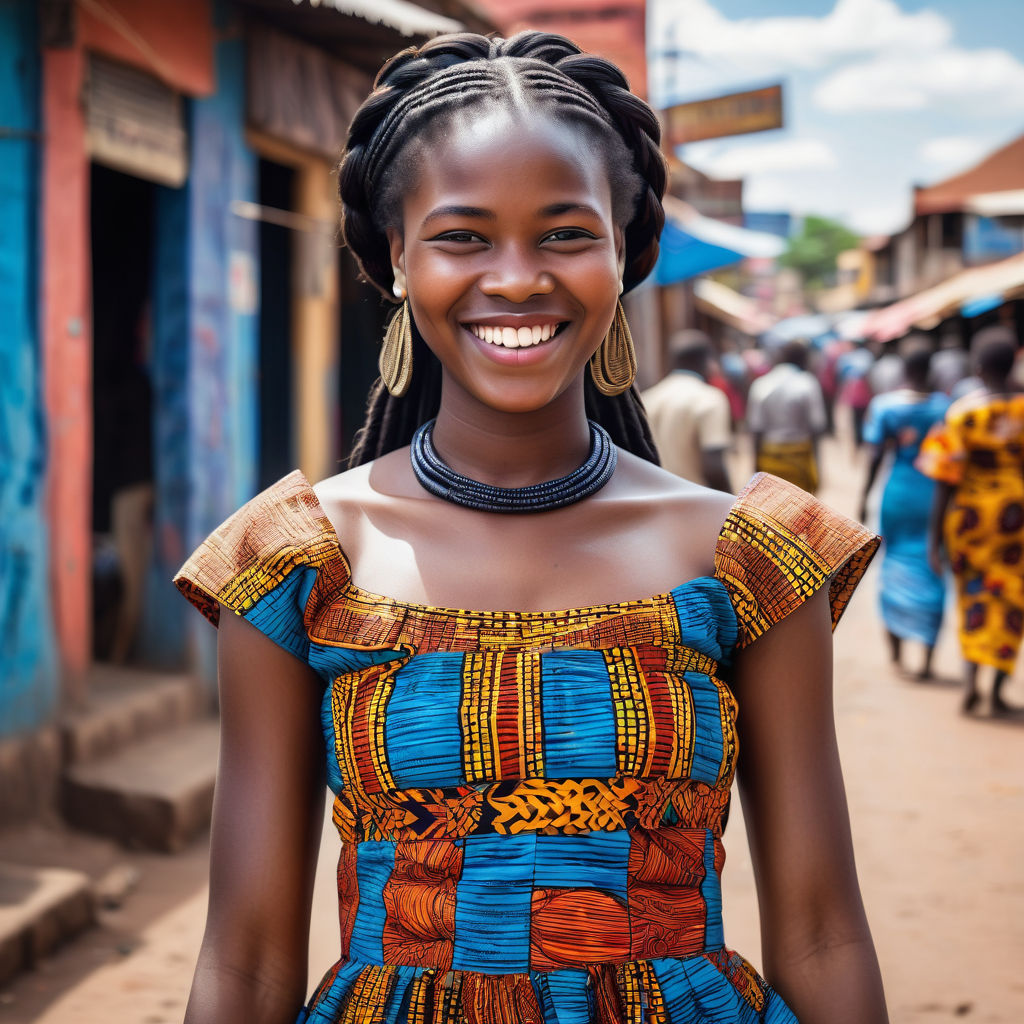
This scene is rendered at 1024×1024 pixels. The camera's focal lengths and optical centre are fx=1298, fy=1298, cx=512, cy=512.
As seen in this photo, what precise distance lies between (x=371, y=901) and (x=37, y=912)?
9.84 ft

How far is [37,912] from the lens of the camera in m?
4.07

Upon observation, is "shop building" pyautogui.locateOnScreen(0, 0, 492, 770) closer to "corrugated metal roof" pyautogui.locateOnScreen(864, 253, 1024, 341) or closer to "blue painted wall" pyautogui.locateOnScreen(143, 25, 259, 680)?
"blue painted wall" pyautogui.locateOnScreen(143, 25, 259, 680)

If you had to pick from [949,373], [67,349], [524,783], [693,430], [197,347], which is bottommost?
[524,783]

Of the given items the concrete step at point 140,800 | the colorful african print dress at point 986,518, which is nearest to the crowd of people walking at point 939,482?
the colorful african print dress at point 986,518

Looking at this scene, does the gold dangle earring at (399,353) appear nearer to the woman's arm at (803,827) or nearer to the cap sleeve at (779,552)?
the cap sleeve at (779,552)

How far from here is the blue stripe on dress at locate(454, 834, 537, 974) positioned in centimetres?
143

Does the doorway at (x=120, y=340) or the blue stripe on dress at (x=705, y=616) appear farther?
the doorway at (x=120, y=340)

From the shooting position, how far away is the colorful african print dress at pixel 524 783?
143 cm

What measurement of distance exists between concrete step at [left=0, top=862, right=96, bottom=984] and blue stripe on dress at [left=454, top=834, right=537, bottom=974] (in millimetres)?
2942

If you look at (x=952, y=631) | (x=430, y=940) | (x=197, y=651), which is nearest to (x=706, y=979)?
(x=430, y=940)

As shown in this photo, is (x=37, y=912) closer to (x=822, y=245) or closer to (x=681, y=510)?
(x=681, y=510)

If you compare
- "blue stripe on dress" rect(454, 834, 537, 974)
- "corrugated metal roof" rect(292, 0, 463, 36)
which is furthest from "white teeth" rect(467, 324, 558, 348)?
"corrugated metal roof" rect(292, 0, 463, 36)

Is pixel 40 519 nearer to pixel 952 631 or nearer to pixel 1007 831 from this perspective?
pixel 1007 831

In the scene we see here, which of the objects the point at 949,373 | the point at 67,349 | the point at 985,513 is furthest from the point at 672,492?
the point at 949,373
